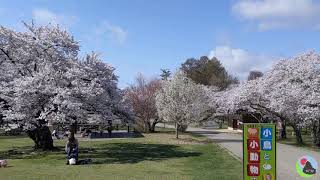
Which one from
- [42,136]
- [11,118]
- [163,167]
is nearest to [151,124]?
[42,136]

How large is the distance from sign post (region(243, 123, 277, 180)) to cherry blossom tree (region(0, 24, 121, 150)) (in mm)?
13276

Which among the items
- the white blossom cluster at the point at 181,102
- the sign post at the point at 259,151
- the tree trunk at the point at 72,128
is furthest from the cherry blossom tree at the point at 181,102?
the sign post at the point at 259,151

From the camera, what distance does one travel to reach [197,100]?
38.7 meters

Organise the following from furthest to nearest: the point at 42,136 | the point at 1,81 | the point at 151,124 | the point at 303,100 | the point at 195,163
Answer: the point at 151,124 < the point at 303,100 < the point at 42,136 < the point at 1,81 < the point at 195,163

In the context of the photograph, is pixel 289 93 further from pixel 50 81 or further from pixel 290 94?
pixel 50 81

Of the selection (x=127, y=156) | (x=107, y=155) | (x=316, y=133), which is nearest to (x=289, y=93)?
(x=316, y=133)

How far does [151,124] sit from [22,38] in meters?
28.2

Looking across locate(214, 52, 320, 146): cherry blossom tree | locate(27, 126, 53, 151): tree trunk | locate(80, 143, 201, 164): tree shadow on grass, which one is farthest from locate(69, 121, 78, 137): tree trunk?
locate(214, 52, 320, 146): cherry blossom tree

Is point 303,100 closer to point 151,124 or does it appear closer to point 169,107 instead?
point 169,107

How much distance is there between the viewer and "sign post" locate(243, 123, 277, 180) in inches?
388

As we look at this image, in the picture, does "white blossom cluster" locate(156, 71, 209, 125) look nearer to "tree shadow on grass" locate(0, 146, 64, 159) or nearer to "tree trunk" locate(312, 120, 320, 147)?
"tree trunk" locate(312, 120, 320, 147)

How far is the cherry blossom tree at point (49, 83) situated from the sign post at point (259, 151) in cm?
1328

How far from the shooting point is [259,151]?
32.4 feet

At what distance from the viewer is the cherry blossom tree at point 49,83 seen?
22.8 m
